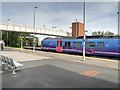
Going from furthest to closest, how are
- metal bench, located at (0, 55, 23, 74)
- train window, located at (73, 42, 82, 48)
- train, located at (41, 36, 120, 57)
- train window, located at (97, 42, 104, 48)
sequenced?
1. train window, located at (73, 42, 82, 48)
2. train window, located at (97, 42, 104, 48)
3. train, located at (41, 36, 120, 57)
4. metal bench, located at (0, 55, 23, 74)

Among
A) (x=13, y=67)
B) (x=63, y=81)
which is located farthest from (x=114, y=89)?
(x=13, y=67)

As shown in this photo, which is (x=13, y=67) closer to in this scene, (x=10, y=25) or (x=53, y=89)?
(x=53, y=89)

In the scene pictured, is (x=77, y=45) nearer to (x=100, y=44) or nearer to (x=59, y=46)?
(x=100, y=44)

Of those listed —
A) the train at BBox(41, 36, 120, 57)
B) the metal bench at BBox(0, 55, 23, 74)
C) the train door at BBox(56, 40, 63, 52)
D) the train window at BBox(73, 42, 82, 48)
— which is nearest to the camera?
the metal bench at BBox(0, 55, 23, 74)

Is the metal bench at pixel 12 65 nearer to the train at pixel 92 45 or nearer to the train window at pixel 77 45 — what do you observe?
the train at pixel 92 45

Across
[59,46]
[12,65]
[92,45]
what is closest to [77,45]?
[92,45]

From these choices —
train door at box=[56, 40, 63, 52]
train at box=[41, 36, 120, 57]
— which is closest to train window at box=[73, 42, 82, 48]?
train at box=[41, 36, 120, 57]

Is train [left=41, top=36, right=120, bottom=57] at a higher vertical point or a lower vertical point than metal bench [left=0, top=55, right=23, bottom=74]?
higher

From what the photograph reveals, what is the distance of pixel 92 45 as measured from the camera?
25500 millimetres

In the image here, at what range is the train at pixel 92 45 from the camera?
2241 centimetres

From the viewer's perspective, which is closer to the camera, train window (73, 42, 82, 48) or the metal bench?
the metal bench

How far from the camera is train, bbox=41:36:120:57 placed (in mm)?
22414

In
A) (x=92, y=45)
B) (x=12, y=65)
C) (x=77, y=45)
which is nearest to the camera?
(x=12, y=65)

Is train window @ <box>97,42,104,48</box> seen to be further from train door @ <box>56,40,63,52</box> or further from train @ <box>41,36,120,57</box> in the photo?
train door @ <box>56,40,63,52</box>
